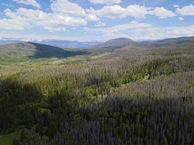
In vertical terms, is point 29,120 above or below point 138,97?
below

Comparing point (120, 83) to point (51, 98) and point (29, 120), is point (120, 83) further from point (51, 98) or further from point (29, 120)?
point (29, 120)

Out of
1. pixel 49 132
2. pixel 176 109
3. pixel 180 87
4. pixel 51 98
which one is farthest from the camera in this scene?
pixel 51 98

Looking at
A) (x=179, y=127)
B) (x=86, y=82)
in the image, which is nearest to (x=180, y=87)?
(x=179, y=127)

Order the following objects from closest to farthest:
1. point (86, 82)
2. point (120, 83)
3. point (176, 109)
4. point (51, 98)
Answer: point (176, 109)
point (51, 98)
point (120, 83)
point (86, 82)

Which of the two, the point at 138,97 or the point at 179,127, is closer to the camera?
the point at 179,127

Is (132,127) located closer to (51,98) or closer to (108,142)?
(108,142)

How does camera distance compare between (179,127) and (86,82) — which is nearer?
(179,127)

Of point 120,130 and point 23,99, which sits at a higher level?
point 120,130

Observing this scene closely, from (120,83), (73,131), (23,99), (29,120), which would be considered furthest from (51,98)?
(73,131)

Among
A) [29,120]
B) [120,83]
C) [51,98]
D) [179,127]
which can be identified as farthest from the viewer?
[120,83]

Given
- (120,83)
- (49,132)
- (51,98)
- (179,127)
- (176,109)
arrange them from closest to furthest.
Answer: (179,127) → (49,132) → (176,109) → (51,98) → (120,83)
